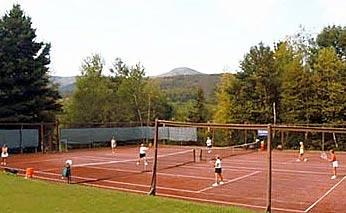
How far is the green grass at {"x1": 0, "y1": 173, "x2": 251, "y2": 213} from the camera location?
1630 centimetres

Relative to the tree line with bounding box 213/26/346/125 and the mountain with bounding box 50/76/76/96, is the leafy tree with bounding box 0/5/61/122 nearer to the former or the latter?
the mountain with bounding box 50/76/76/96

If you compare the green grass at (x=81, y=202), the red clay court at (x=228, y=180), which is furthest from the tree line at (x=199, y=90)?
the green grass at (x=81, y=202)

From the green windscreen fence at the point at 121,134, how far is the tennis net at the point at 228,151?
308 inches

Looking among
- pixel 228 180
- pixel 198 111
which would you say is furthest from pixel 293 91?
pixel 228 180

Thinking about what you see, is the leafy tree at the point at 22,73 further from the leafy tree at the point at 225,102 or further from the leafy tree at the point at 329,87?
the leafy tree at the point at 329,87

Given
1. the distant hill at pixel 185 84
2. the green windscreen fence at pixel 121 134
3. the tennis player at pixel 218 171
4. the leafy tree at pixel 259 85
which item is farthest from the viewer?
the distant hill at pixel 185 84

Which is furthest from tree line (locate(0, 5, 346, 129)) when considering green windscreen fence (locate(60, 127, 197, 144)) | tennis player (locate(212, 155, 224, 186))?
tennis player (locate(212, 155, 224, 186))

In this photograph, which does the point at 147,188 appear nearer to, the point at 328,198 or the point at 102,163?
the point at 328,198

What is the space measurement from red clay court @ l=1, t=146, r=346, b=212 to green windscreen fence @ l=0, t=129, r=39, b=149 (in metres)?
5.86

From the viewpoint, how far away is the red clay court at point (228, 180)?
22312 mm

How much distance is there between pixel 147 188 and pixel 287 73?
41.4 metres

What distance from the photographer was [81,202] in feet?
57.2

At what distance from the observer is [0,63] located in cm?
5025

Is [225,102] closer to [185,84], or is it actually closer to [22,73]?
[22,73]
